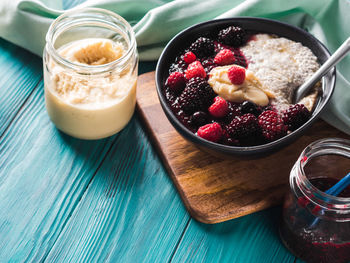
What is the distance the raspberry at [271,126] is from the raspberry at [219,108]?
0.10m

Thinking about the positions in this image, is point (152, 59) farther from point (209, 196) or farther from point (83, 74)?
point (209, 196)

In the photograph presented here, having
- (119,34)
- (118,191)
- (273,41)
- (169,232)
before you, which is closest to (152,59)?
(119,34)

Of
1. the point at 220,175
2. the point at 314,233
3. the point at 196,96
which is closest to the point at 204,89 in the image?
the point at 196,96

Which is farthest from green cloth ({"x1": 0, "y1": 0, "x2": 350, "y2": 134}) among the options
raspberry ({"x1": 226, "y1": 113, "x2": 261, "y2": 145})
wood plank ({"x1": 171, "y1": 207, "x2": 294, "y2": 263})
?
wood plank ({"x1": 171, "y1": 207, "x2": 294, "y2": 263})

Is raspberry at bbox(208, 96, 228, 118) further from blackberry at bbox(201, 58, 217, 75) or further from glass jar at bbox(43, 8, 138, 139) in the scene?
glass jar at bbox(43, 8, 138, 139)

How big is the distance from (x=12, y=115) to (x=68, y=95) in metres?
0.29

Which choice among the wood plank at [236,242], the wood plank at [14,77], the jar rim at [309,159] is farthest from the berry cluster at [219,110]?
the wood plank at [14,77]

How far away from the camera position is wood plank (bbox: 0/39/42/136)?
1.52m

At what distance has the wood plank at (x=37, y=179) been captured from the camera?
1.23m

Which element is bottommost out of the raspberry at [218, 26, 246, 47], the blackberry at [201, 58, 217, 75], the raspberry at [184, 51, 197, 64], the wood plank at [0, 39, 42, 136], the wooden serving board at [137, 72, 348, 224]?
the wooden serving board at [137, 72, 348, 224]

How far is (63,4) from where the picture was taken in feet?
5.98

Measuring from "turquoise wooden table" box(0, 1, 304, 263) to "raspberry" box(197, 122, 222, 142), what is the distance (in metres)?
0.22

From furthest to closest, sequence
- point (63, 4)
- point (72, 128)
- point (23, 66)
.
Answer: point (63, 4) < point (23, 66) < point (72, 128)

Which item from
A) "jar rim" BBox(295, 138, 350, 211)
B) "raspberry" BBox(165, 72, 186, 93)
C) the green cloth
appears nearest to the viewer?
Answer: "jar rim" BBox(295, 138, 350, 211)
